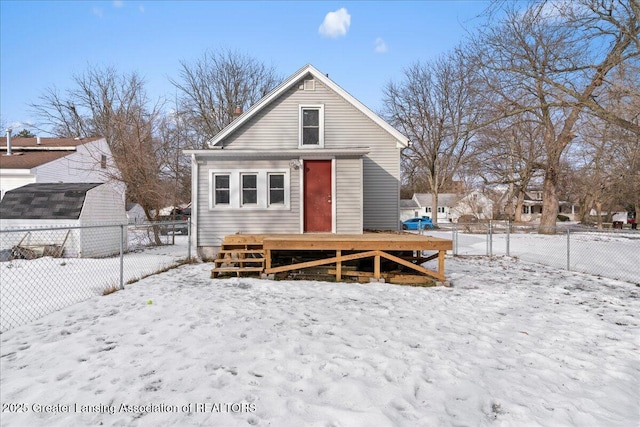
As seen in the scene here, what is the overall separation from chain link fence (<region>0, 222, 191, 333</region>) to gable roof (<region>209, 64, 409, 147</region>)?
3901 mm

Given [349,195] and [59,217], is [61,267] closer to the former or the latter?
[59,217]

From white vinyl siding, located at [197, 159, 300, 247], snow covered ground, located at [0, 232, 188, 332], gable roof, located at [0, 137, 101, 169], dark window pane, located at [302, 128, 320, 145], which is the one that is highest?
gable roof, located at [0, 137, 101, 169]

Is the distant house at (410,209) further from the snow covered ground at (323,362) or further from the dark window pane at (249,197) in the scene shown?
the snow covered ground at (323,362)

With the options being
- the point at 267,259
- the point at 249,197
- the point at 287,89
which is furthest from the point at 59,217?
the point at 287,89

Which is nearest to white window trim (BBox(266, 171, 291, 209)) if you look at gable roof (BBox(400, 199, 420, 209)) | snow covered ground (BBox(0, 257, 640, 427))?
snow covered ground (BBox(0, 257, 640, 427))

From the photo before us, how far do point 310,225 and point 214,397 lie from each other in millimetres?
7616

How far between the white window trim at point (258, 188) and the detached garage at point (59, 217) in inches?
199

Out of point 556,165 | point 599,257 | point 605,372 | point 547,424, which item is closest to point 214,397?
point 547,424

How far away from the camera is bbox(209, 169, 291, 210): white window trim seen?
A: 1010 cm

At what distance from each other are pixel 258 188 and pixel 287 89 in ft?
13.1

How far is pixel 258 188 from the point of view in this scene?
33.2 ft

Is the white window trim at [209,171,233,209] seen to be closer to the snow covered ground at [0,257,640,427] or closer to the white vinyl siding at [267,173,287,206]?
the white vinyl siding at [267,173,287,206]

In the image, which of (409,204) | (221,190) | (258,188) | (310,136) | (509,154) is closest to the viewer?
(258,188)

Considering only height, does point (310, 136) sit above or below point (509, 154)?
below
